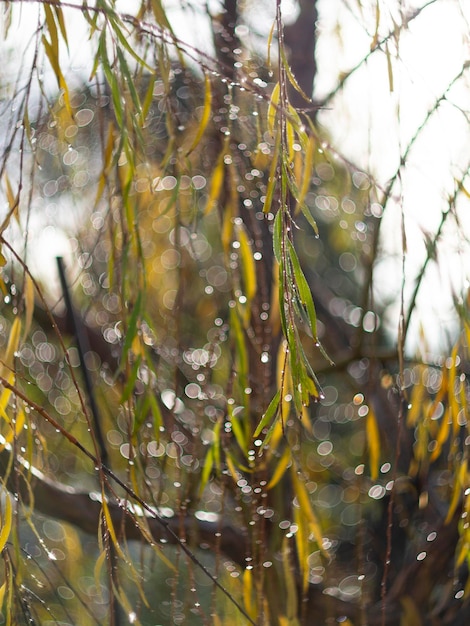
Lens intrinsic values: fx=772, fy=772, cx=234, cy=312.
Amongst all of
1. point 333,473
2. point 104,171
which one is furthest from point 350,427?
point 104,171

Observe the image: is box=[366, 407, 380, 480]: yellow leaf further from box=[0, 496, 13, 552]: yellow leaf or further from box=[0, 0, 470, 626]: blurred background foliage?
box=[0, 496, 13, 552]: yellow leaf

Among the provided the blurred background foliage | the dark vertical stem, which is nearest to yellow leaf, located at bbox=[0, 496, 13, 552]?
the blurred background foliage

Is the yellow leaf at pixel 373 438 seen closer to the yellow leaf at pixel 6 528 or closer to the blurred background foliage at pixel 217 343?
the blurred background foliage at pixel 217 343

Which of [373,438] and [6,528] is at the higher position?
[373,438]

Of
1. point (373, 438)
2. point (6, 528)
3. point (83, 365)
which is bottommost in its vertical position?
point (6, 528)

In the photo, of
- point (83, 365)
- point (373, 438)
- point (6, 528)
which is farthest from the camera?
point (83, 365)

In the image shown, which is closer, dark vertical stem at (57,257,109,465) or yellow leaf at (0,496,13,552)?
yellow leaf at (0,496,13,552)

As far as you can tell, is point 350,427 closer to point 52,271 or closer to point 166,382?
point 166,382

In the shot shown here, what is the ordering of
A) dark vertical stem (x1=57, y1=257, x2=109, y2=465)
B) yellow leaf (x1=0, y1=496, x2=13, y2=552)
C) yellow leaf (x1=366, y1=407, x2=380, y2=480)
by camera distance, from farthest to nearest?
dark vertical stem (x1=57, y1=257, x2=109, y2=465) < yellow leaf (x1=366, y1=407, x2=380, y2=480) < yellow leaf (x1=0, y1=496, x2=13, y2=552)

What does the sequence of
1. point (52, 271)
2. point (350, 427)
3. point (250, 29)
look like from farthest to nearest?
point (350, 427), point (52, 271), point (250, 29)
